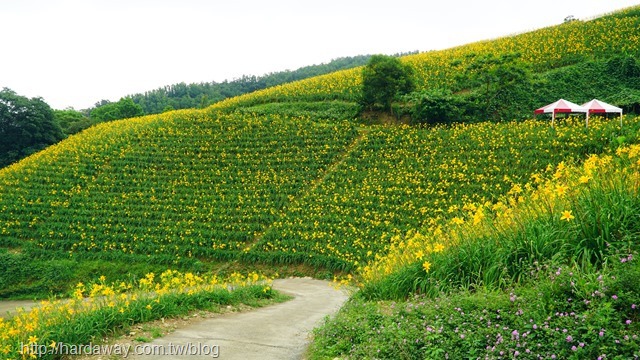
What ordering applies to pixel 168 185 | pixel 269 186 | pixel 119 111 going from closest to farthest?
pixel 269 186 → pixel 168 185 → pixel 119 111

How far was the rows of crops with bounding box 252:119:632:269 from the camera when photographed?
1791 cm

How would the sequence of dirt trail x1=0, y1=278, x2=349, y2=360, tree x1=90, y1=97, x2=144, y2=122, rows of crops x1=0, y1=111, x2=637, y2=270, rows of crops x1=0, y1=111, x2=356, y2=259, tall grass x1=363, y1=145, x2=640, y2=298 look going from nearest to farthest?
tall grass x1=363, y1=145, x2=640, y2=298
dirt trail x1=0, y1=278, x2=349, y2=360
rows of crops x1=0, y1=111, x2=637, y2=270
rows of crops x1=0, y1=111, x2=356, y2=259
tree x1=90, y1=97, x2=144, y2=122

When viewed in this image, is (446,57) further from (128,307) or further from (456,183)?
(128,307)

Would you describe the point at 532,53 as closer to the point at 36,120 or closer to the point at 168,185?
the point at 168,185

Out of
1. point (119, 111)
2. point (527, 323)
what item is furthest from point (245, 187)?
point (119, 111)

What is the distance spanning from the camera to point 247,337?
20.3 feet

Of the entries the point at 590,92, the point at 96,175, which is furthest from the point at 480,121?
the point at 96,175

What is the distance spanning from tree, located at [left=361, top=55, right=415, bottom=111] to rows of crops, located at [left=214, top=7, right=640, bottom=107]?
3.70 metres

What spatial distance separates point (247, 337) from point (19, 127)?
42045 millimetres

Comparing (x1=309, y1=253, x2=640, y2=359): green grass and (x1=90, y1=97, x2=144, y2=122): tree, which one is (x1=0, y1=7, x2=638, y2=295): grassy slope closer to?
(x1=309, y1=253, x2=640, y2=359): green grass

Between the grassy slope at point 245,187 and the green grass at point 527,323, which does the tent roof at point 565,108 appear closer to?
the grassy slope at point 245,187

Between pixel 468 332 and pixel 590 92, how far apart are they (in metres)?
30.4

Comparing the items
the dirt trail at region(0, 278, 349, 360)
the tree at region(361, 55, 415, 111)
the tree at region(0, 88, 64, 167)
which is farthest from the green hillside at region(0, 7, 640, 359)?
the tree at region(0, 88, 64, 167)

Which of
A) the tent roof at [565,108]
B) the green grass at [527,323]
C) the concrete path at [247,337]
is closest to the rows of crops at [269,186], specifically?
the tent roof at [565,108]
